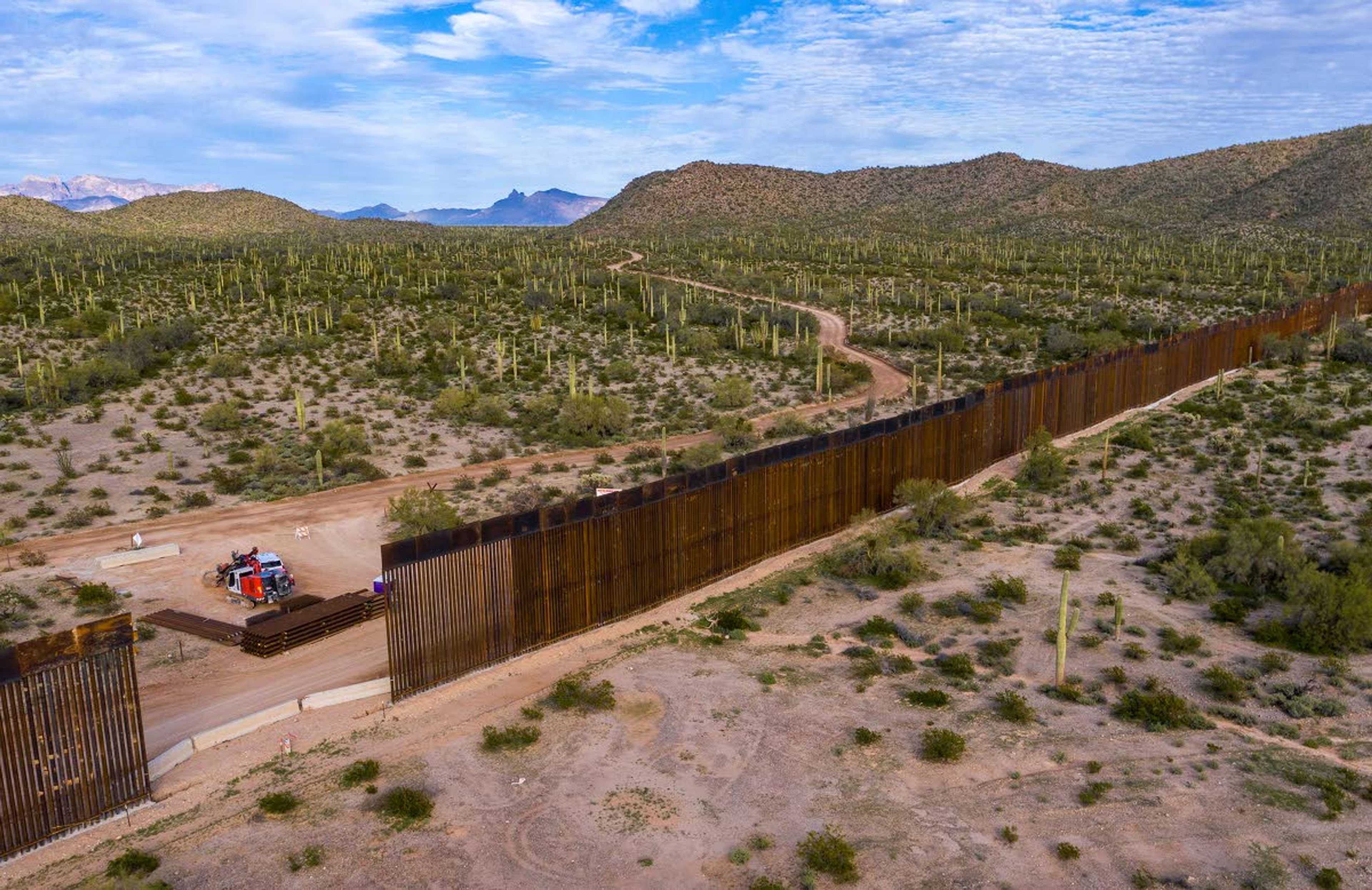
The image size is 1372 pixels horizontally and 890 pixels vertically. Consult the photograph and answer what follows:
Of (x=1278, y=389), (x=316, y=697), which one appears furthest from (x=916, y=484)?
(x=1278, y=389)

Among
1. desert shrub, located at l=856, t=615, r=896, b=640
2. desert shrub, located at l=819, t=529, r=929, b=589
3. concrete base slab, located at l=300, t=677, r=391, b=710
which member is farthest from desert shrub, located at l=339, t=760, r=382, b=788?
desert shrub, located at l=819, t=529, r=929, b=589

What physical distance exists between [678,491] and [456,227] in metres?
160

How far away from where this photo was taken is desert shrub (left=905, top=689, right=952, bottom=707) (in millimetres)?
13047

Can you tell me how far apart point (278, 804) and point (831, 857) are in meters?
6.71

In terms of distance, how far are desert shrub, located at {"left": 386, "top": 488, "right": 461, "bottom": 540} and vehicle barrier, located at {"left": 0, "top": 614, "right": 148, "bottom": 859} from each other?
9.90m

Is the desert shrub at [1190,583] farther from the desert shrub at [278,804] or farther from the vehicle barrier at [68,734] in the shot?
the vehicle barrier at [68,734]

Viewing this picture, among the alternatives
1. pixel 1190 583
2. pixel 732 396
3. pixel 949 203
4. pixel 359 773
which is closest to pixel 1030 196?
pixel 949 203

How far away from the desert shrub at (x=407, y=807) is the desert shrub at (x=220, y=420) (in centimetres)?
2712

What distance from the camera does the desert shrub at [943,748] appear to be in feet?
37.9

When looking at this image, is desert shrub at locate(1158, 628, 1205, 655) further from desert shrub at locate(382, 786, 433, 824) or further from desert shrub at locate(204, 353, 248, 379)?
desert shrub at locate(204, 353, 248, 379)

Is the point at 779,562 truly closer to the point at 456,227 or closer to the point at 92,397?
the point at 92,397

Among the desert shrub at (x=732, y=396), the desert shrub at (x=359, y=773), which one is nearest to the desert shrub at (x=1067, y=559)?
the desert shrub at (x=359, y=773)

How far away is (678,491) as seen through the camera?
17500mm

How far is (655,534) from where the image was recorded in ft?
56.2
